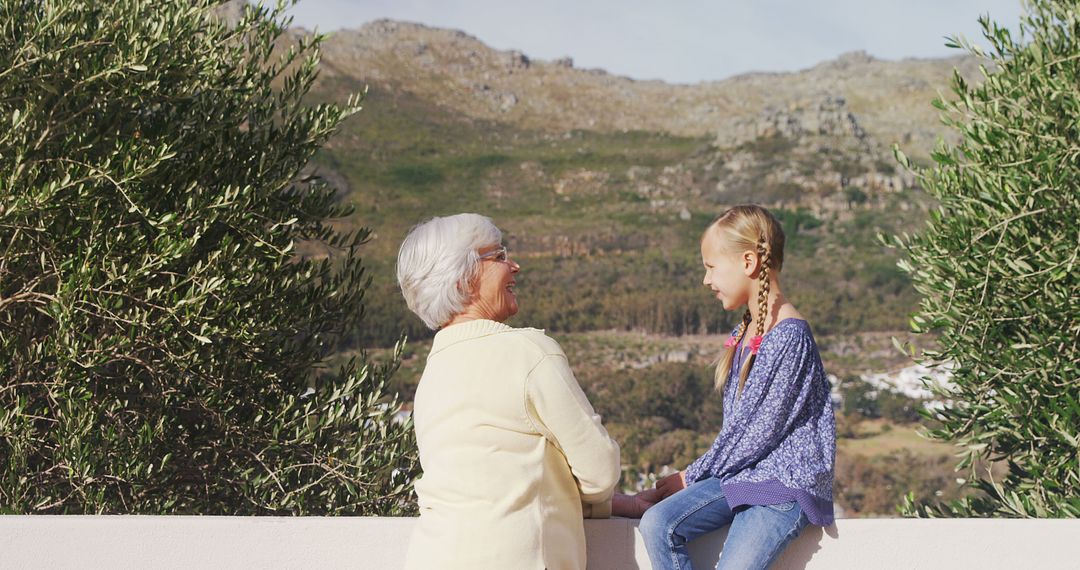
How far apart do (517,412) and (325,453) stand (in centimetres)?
238

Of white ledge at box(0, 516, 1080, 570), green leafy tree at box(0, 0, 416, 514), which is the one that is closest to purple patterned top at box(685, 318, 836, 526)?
white ledge at box(0, 516, 1080, 570)

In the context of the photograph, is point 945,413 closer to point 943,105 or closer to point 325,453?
point 943,105

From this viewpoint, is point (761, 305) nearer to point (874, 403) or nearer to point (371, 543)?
point (371, 543)

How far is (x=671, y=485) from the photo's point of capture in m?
2.86

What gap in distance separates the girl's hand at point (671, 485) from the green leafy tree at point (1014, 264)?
6.14 feet

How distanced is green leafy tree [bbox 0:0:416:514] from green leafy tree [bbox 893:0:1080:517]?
2.48m


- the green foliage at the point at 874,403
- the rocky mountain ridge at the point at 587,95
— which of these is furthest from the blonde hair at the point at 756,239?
the rocky mountain ridge at the point at 587,95

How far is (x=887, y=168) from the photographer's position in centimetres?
4031

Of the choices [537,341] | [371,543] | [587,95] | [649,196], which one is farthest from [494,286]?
[587,95]

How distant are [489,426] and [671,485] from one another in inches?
27.8

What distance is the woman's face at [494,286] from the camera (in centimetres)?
252

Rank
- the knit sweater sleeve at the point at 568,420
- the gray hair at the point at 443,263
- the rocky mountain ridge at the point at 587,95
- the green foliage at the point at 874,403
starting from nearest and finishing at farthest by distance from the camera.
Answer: the knit sweater sleeve at the point at 568,420 < the gray hair at the point at 443,263 < the green foliage at the point at 874,403 < the rocky mountain ridge at the point at 587,95

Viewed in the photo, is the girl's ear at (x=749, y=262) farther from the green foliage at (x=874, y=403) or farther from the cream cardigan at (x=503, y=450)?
the green foliage at (x=874, y=403)

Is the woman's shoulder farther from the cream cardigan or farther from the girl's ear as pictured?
the girl's ear
